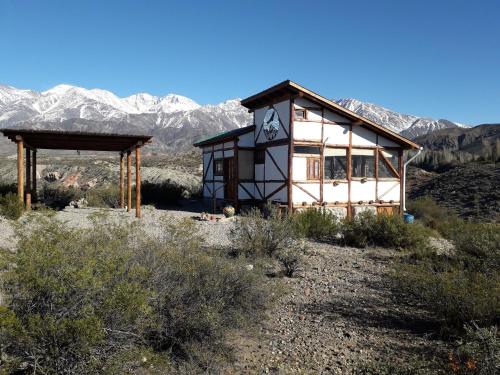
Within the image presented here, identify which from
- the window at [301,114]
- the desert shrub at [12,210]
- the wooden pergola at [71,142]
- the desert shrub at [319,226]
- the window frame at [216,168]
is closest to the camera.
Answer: the desert shrub at [319,226]

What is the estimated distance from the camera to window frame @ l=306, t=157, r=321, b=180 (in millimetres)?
15336

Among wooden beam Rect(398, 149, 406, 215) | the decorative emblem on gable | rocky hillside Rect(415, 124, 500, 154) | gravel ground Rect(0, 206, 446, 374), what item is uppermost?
rocky hillside Rect(415, 124, 500, 154)

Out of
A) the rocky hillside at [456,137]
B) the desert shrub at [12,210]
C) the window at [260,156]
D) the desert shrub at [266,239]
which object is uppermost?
the rocky hillside at [456,137]

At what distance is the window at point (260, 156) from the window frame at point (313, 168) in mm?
2041

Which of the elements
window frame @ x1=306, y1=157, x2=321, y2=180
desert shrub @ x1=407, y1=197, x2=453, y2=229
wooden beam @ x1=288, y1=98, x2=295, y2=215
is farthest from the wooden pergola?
desert shrub @ x1=407, y1=197, x2=453, y2=229

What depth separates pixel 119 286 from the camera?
10.7ft

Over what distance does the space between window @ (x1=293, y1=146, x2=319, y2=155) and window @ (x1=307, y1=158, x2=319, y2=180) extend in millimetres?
257

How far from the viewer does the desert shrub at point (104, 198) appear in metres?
18.6

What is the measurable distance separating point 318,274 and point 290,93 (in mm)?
8686

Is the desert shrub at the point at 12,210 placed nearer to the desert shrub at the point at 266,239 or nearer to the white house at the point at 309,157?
the desert shrub at the point at 266,239

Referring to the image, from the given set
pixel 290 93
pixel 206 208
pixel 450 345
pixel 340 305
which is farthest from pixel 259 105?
pixel 450 345

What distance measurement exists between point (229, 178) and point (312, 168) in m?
4.08

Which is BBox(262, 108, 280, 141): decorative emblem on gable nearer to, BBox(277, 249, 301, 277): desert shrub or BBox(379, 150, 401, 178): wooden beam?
BBox(379, 150, 401, 178): wooden beam

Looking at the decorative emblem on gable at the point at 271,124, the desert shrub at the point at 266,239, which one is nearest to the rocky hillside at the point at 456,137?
the decorative emblem on gable at the point at 271,124
